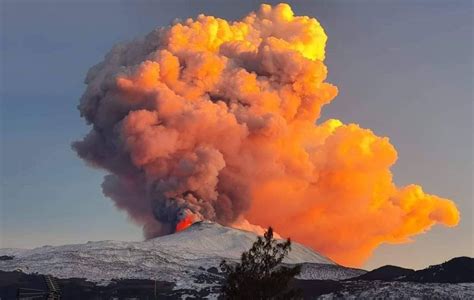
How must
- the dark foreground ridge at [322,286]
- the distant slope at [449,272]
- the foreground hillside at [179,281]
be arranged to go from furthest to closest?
the distant slope at [449,272], the foreground hillside at [179,281], the dark foreground ridge at [322,286]

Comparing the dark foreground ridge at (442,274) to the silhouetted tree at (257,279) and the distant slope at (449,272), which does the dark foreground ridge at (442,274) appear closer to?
the distant slope at (449,272)

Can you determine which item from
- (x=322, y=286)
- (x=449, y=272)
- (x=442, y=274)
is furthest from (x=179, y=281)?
(x=449, y=272)

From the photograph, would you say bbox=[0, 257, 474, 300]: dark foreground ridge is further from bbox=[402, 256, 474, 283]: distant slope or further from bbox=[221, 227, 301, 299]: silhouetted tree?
bbox=[221, 227, 301, 299]: silhouetted tree

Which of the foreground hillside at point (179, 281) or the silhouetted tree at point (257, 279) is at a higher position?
the foreground hillside at point (179, 281)

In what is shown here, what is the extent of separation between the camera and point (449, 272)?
185m

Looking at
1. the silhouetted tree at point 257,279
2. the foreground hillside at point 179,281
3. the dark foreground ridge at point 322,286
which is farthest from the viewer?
the foreground hillside at point 179,281

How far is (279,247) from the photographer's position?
52.0m

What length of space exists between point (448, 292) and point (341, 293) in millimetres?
21357

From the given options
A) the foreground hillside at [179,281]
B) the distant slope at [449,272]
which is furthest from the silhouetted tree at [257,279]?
the distant slope at [449,272]

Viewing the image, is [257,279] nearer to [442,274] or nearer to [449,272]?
[442,274]

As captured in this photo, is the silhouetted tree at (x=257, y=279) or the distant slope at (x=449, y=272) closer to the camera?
the silhouetted tree at (x=257, y=279)

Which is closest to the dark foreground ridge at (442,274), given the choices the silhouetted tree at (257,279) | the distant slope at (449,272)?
the distant slope at (449,272)

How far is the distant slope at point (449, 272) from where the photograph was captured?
179587 mm

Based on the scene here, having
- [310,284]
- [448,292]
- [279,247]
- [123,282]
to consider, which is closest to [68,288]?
[123,282]
